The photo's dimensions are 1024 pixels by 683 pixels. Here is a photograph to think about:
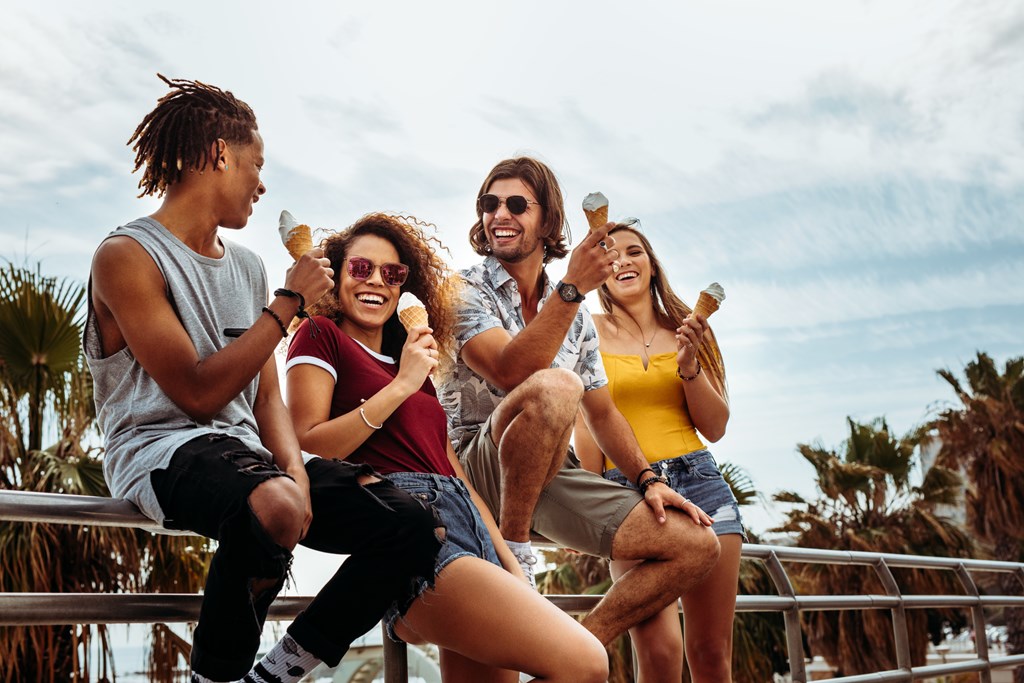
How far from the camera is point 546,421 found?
8.80ft

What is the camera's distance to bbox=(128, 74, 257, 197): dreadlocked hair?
228 cm

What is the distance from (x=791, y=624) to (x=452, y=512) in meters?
2.66

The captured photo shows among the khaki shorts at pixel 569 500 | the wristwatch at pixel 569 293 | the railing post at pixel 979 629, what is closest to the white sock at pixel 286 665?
the khaki shorts at pixel 569 500

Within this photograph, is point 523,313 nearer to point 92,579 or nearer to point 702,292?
point 702,292

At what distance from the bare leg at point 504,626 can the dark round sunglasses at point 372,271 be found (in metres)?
0.91

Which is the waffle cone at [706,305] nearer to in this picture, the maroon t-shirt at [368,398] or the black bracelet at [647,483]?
the black bracelet at [647,483]

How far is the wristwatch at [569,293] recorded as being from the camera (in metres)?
2.84

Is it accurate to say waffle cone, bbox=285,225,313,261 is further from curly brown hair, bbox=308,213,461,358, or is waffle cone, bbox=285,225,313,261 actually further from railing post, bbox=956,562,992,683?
railing post, bbox=956,562,992,683

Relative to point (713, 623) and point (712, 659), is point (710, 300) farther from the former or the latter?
point (712, 659)

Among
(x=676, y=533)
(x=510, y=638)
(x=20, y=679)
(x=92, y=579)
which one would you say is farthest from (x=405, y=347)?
(x=92, y=579)

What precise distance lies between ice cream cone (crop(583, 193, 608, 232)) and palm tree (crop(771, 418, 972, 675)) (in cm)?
1433

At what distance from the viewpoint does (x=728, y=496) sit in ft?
11.6

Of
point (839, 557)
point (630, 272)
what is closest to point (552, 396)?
point (630, 272)

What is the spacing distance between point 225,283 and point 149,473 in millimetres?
516
